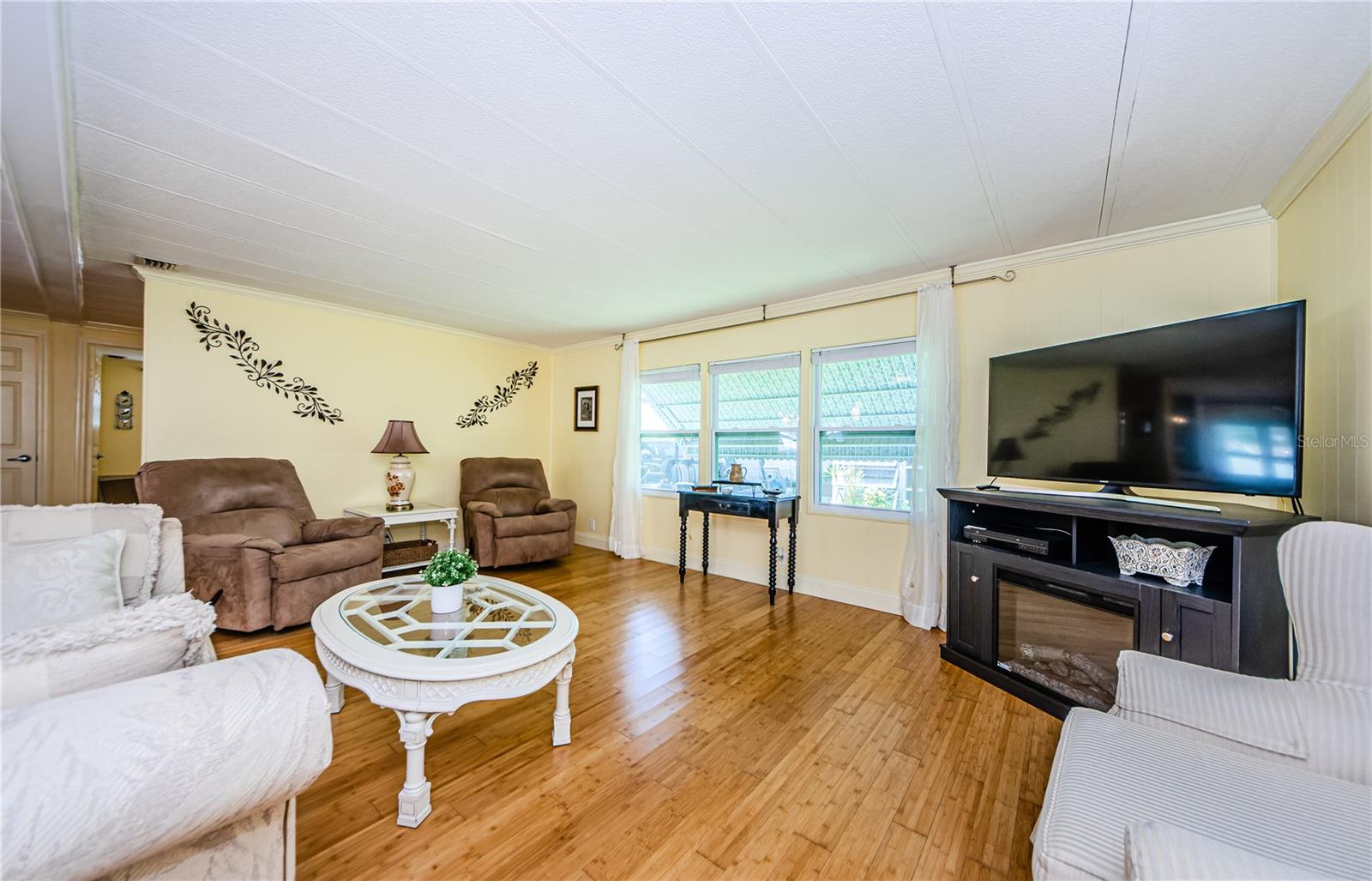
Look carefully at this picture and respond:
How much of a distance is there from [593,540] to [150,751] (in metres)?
4.83

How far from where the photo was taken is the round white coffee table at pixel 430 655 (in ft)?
5.06

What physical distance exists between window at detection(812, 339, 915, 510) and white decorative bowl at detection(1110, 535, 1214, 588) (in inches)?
56.3

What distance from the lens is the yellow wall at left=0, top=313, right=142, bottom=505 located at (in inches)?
178

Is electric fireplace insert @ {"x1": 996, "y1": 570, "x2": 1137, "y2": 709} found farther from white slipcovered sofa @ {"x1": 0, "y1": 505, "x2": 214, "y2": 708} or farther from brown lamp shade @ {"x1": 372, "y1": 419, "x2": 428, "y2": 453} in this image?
brown lamp shade @ {"x1": 372, "y1": 419, "x2": 428, "y2": 453}

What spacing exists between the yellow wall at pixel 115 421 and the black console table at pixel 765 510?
654cm

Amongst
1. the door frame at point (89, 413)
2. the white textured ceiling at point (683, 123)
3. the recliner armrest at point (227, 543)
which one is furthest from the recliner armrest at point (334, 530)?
the door frame at point (89, 413)

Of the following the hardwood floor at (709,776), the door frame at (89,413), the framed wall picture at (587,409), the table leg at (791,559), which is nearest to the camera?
the hardwood floor at (709,776)

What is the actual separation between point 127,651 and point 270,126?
6.16 feet

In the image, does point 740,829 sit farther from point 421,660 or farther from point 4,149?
point 4,149

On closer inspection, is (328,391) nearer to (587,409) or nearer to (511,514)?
(511,514)

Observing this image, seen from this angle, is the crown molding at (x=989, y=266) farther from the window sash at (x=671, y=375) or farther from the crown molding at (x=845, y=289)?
the window sash at (x=671, y=375)

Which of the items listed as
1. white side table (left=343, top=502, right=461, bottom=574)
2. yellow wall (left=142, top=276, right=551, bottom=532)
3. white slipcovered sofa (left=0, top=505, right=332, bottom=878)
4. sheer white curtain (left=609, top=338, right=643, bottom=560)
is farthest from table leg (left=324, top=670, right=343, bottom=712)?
sheer white curtain (left=609, top=338, right=643, bottom=560)

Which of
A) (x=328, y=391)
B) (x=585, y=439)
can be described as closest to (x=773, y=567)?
(x=585, y=439)

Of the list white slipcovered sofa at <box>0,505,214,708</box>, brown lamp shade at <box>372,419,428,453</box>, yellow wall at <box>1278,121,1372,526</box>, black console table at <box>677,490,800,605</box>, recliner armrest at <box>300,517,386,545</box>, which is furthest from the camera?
brown lamp shade at <box>372,419,428,453</box>
